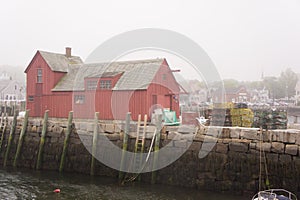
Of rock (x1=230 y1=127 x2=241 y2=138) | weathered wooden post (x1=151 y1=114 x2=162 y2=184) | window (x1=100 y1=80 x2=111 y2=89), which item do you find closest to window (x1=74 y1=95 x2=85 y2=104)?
window (x1=100 y1=80 x2=111 y2=89)

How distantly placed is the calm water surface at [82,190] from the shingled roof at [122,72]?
23.7 ft

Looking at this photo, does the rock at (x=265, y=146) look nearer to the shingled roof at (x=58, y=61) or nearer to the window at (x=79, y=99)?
the window at (x=79, y=99)

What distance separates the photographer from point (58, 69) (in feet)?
80.1

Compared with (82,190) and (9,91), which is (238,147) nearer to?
(82,190)

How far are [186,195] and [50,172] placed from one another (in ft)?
25.9

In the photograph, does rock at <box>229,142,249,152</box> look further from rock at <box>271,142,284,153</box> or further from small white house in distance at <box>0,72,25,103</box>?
small white house in distance at <box>0,72,25,103</box>

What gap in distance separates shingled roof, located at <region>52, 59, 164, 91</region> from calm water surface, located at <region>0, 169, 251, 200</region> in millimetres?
7223

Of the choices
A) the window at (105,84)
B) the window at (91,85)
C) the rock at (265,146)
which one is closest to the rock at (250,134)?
the rock at (265,146)

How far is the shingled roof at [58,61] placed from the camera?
80.0ft

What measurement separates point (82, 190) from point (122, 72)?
975cm

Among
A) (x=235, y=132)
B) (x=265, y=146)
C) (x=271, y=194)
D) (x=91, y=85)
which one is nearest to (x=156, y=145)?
(x=235, y=132)

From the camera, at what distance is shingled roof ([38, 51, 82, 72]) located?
960 inches

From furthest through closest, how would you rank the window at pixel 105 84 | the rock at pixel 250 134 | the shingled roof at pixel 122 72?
1. the window at pixel 105 84
2. the shingled roof at pixel 122 72
3. the rock at pixel 250 134

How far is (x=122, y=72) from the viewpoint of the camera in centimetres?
2153
